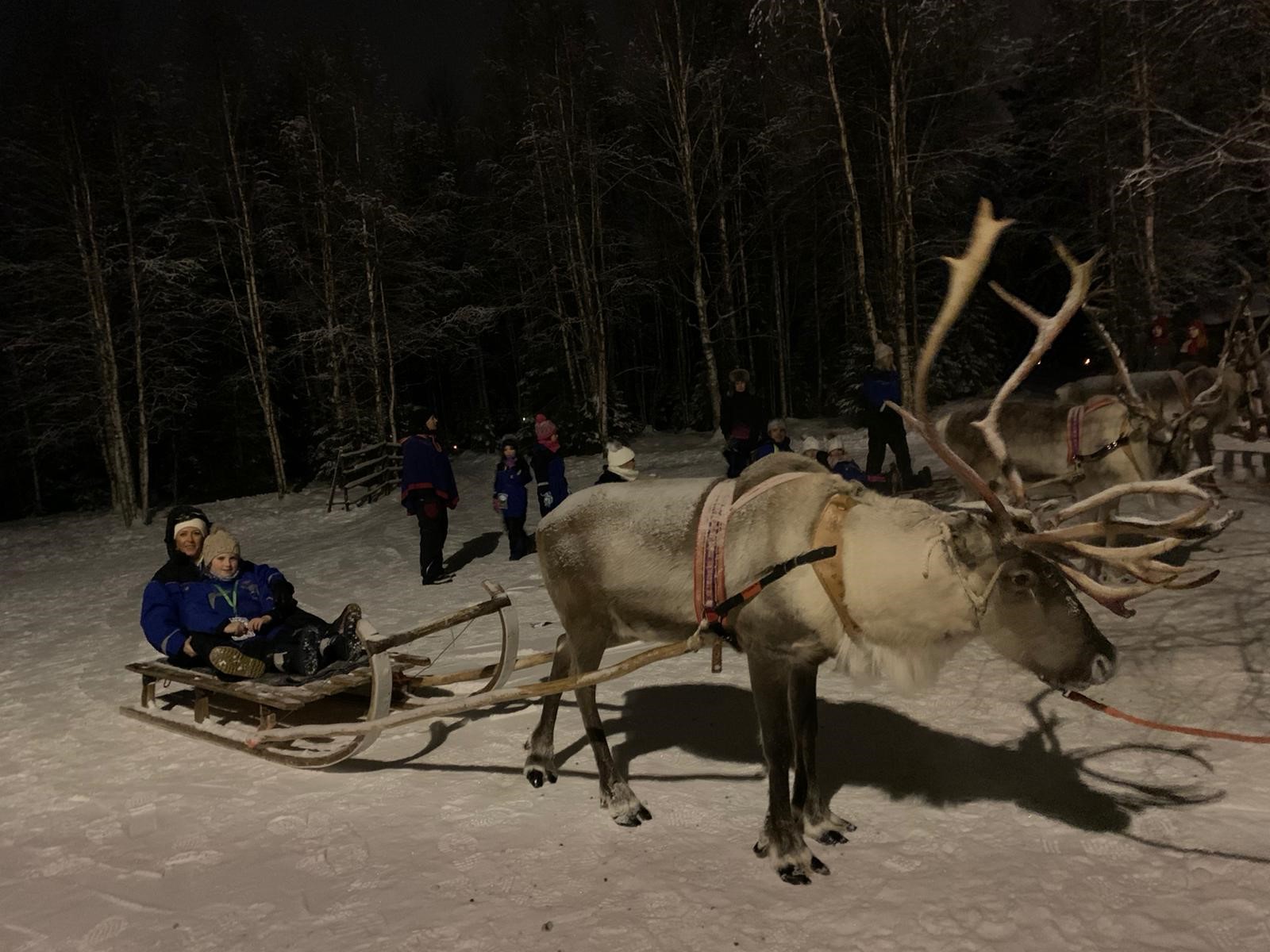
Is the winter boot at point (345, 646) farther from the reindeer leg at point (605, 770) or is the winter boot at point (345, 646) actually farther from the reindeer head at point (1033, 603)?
the reindeer head at point (1033, 603)

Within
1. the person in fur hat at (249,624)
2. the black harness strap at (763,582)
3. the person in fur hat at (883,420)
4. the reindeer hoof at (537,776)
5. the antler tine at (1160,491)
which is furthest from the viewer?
the person in fur hat at (883,420)

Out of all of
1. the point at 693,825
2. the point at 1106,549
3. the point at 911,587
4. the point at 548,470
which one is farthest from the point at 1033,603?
the point at 548,470

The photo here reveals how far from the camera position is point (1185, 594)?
595 cm

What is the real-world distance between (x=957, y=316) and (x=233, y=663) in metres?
4.40

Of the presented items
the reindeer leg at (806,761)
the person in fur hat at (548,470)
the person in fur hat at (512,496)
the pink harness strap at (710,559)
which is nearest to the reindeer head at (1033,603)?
the reindeer leg at (806,761)

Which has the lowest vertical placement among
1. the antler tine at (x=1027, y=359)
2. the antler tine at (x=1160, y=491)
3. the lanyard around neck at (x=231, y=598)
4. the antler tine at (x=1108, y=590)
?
the lanyard around neck at (x=231, y=598)

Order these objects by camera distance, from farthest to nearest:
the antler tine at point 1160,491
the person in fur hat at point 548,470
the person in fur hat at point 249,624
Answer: the person in fur hat at point 548,470 → the person in fur hat at point 249,624 → the antler tine at point 1160,491

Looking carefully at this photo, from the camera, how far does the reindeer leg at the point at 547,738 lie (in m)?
4.25

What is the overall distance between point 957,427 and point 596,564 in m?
5.21

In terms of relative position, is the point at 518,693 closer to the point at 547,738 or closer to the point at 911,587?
the point at 547,738

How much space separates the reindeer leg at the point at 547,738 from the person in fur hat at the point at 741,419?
17.9 ft

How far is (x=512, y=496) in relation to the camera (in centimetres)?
993

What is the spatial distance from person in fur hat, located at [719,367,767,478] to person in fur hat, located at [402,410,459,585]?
11.1ft

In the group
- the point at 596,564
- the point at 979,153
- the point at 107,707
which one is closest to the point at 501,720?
the point at 596,564
